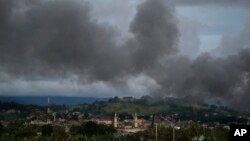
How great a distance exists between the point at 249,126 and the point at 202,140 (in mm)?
129630

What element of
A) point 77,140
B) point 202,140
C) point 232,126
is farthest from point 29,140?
point 232,126

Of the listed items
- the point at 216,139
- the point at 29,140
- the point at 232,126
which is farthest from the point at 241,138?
the point at 29,140

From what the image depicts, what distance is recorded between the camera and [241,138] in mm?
67375

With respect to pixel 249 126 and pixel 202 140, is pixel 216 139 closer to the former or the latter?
pixel 202 140

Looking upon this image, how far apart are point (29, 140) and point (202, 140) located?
60991 mm

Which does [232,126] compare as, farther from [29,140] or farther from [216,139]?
[29,140]

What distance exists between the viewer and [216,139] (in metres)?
192

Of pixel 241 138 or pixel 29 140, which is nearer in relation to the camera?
pixel 241 138

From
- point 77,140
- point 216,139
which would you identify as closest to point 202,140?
point 216,139

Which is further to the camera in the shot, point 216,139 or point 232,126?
point 216,139

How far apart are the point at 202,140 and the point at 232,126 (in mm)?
130409

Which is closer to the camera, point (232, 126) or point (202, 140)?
point (232, 126)

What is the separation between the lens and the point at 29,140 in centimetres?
19950

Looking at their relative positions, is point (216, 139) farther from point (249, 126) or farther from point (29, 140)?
point (249, 126)
